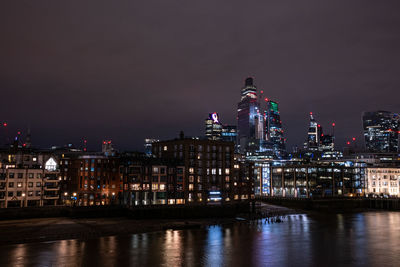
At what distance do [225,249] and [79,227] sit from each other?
37.8m

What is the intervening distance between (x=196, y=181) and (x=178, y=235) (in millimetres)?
42463

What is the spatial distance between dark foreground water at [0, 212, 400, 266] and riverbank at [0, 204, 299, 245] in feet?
11.8

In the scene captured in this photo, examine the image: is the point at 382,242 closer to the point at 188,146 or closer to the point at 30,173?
the point at 188,146

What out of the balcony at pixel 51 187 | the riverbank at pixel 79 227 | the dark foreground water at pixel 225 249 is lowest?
the dark foreground water at pixel 225 249

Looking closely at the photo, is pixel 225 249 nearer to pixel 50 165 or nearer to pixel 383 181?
pixel 50 165

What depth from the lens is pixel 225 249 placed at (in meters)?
69.9

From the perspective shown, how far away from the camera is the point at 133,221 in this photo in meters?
98.2

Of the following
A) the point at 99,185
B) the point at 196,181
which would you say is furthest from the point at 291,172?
the point at 99,185

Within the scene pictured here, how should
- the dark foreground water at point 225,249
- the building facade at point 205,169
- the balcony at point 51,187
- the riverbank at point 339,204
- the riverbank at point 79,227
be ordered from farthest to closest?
the riverbank at point 339,204 < the building facade at point 205,169 < the balcony at point 51,187 < the riverbank at point 79,227 < the dark foreground water at point 225,249

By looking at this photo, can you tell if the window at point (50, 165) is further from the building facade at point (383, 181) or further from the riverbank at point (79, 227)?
the building facade at point (383, 181)

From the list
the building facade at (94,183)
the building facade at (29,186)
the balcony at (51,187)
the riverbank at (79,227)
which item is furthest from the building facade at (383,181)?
the building facade at (29,186)

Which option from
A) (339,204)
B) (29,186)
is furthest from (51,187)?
(339,204)

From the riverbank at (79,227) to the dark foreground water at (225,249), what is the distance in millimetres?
3583

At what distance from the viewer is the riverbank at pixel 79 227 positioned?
74062 millimetres
